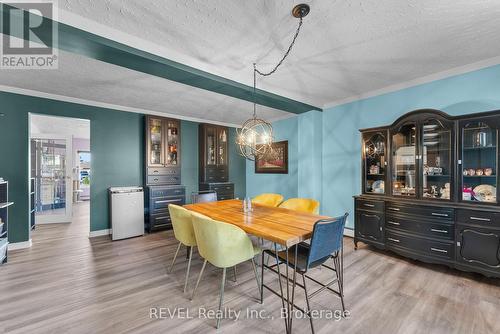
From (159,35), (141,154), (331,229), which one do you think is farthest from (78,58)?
(331,229)

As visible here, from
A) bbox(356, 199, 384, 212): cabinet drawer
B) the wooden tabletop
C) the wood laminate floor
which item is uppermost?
the wooden tabletop

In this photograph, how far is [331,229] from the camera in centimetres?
175

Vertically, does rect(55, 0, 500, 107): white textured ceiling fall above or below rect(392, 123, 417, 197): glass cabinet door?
above

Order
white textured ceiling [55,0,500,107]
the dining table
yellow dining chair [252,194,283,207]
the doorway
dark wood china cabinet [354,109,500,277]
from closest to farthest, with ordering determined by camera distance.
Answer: the dining table < white textured ceiling [55,0,500,107] < dark wood china cabinet [354,109,500,277] < yellow dining chair [252,194,283,207] < the doorway

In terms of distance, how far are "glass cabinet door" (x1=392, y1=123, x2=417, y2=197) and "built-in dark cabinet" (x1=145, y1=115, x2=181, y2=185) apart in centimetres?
410

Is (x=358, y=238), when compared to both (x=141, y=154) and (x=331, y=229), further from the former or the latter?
(x=141, y=154)

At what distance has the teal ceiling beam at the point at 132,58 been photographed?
6.24ft

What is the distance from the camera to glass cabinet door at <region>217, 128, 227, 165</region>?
5652mm

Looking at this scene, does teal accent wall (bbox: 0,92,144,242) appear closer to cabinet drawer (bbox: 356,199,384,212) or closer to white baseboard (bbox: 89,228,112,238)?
white baseboard (bbox: 89,228,112,238)

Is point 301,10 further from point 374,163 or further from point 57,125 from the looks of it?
point 57,125

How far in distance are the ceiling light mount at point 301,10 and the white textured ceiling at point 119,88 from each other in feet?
6.78

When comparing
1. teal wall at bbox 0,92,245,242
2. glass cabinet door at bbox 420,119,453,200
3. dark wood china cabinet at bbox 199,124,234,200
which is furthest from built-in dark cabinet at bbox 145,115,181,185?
glass cabinet door at bbox 420,119,453,200

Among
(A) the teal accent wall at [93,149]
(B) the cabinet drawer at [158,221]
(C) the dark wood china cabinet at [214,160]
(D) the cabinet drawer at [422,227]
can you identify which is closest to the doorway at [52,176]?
(A) the teal accent wall at [93,149]

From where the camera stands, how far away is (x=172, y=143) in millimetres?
4867
